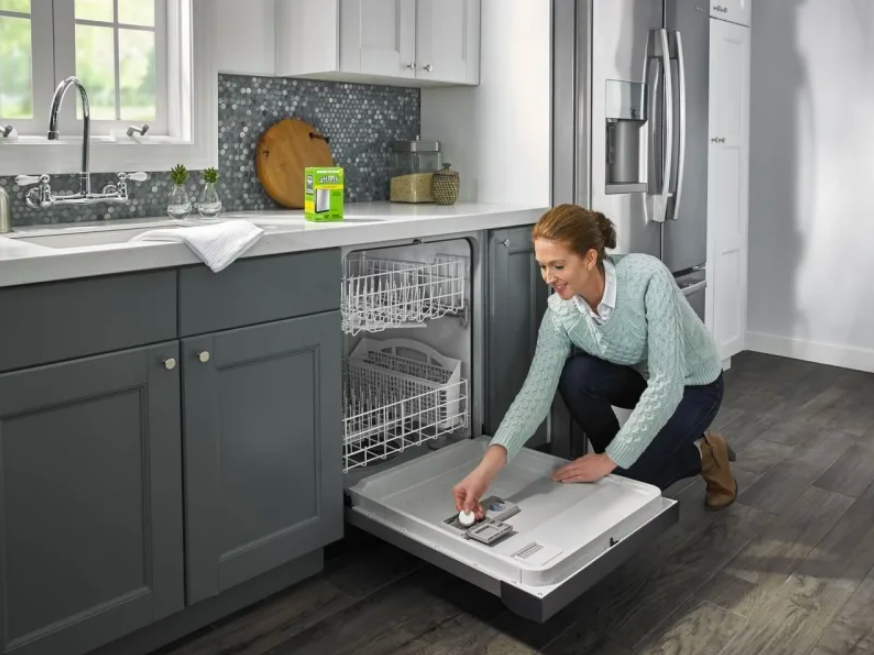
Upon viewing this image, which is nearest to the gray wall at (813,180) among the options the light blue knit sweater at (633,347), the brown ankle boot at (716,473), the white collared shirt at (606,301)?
the brown ankle boot at (716,473)

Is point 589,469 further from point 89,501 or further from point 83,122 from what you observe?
point 83,122

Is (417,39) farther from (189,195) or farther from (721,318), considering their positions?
(721,318)

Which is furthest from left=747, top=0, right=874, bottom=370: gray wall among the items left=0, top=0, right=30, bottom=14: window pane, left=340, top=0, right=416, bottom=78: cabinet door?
left=0, top=0, right=30, bottom=14: window pane

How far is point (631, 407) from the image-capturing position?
2.75m

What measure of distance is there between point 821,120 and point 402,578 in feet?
11.1

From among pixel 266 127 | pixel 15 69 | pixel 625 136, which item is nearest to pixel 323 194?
pixel 266 127

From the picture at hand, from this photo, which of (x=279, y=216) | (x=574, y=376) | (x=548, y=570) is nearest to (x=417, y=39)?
(x=279, y=216)

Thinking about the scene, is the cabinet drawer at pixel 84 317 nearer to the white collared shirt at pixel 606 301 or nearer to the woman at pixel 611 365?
the woman at pixel 611 365

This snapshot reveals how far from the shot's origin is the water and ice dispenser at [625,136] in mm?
3074

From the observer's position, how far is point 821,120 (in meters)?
4.52

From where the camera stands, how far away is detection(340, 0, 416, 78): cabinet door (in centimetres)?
275

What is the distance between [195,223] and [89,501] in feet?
3.09

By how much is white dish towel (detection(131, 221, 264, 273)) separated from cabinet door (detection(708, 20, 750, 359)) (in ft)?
9.19

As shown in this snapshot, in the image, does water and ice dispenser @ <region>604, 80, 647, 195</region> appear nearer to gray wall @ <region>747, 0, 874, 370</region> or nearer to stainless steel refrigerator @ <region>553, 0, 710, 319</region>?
stainless steel refrigerator @ <region>553, 0, 710, 319</region>
